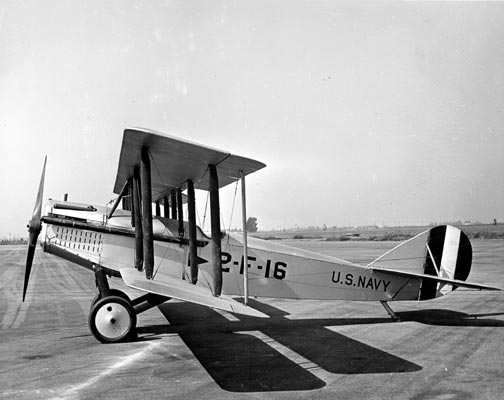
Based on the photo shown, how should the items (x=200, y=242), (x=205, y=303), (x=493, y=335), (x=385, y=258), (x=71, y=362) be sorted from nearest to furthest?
(x=205, y=303), (x=71, y=362), (x=493, y=335), (x=200, y=242), (x=385, y=258)

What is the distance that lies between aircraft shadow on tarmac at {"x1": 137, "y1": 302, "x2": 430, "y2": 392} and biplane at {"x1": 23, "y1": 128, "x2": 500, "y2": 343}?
0.65 m

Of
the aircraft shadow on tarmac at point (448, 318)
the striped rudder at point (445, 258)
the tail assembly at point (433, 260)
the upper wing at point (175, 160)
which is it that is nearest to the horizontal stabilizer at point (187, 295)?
the upper wing at point (175, 160)

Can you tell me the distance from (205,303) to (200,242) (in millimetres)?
2933

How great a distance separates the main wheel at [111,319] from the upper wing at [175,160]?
2200mm

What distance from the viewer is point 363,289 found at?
901cm

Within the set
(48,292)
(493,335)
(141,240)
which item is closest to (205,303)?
(141,240)

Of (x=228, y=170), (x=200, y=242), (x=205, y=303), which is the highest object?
(x=228, y=170)

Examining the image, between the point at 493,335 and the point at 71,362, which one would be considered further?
the point at 493,335

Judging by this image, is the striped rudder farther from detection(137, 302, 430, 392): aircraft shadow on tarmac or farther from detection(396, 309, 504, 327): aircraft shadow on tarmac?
detection(137, 302, 430, 392): aircraft shadow on tarmac

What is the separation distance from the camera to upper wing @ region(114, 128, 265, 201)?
253 inches

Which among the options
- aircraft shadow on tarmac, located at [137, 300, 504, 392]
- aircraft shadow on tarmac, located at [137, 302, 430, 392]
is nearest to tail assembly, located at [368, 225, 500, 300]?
aircraft shadow on tarmac, located at [137, 300, 504, 392]

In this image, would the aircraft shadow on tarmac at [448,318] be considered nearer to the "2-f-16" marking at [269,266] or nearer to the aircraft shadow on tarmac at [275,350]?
the aircraft shadow on tarmac at [275,350]

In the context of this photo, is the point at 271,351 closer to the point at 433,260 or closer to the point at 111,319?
the point at 111,319

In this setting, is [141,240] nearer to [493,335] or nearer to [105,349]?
[105,349]
